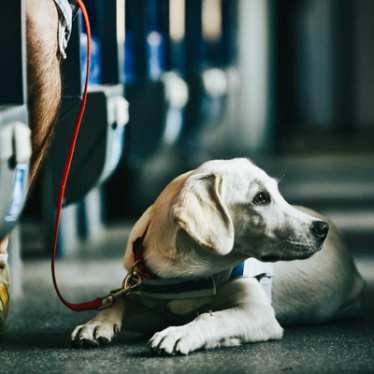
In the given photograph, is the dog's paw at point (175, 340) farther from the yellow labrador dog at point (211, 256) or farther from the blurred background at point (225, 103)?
the blurred background at point (225, 103)

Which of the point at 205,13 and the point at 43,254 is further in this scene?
the point at 205,13

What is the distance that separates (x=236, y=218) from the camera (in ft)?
11.0

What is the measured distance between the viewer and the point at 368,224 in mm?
6621

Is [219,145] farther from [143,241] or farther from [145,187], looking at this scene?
[143,241]

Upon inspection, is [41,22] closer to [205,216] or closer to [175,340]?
[205,216]

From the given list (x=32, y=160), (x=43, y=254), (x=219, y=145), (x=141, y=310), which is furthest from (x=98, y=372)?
(x=219, y=145)

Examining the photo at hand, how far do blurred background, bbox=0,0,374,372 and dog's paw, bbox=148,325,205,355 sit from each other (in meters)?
1.29

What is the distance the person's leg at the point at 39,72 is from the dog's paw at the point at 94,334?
12.7 inches

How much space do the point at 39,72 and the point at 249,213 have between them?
0.82 m

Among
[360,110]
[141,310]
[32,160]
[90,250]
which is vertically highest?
[32,160]

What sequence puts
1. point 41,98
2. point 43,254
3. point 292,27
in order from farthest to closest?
point 292,27 < point 43,254 < point 41,98

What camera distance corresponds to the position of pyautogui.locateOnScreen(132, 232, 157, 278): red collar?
134 inches

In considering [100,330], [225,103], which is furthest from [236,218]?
[225,103]

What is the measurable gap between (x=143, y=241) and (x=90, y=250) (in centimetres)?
228
